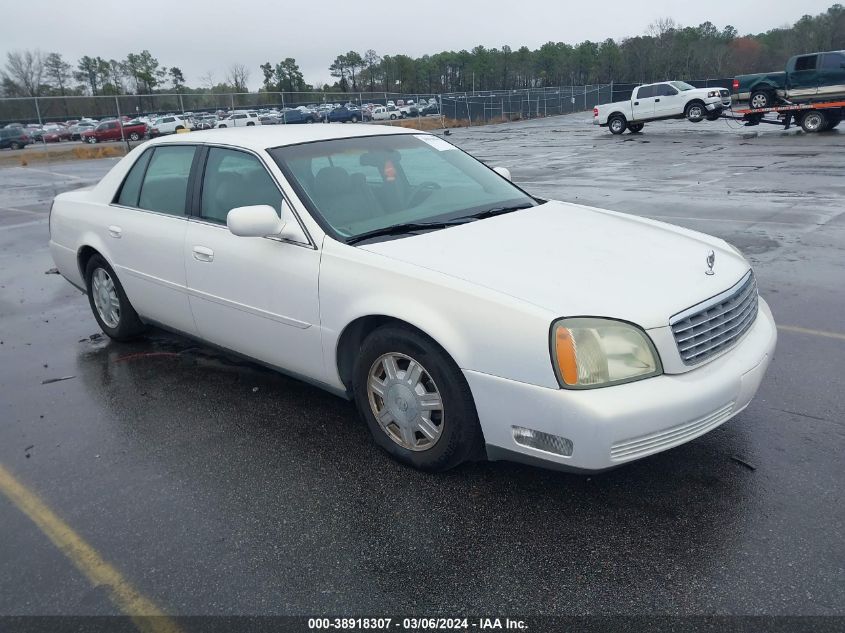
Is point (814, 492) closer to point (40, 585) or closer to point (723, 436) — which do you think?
point (723, 436)

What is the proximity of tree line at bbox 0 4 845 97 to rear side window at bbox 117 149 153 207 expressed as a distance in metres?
74.7

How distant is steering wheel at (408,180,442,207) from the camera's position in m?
4.05

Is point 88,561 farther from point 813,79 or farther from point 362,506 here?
point 813,79

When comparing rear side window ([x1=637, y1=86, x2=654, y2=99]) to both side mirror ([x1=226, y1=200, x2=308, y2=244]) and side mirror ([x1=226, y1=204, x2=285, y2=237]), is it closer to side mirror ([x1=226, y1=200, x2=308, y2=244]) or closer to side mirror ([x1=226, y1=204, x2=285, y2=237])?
side mirror ([x1=226, y1=200, x2=308, y2=244])

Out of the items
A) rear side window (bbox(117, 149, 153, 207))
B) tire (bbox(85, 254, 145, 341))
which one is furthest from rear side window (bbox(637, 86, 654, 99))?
tire (bbox(85, 254, 145, 341))

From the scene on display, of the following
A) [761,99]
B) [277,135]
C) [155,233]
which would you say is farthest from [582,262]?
[761,99]

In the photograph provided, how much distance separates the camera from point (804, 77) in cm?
2220

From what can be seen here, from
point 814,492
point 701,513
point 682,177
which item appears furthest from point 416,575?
point 682,177

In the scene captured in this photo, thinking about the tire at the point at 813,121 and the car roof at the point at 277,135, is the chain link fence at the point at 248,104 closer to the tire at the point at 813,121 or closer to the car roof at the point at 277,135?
the tire at the point at 813,121

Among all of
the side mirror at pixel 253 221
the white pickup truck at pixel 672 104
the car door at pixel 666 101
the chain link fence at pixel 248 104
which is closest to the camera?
the side mirror at pixel 253 221

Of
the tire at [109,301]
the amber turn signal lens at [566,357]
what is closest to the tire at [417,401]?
the amber turn signal lens at [566,357]

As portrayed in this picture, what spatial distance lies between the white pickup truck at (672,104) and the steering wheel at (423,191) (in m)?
26.2

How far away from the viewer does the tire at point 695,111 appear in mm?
28016

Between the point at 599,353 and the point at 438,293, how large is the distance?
74 centimetres
